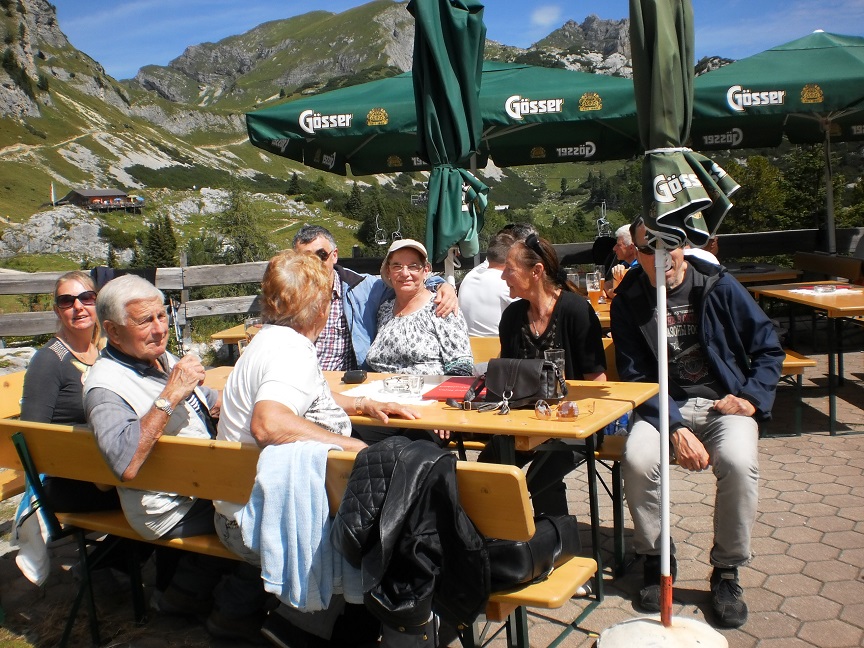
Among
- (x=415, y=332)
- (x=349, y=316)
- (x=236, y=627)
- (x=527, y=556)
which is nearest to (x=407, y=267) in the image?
(x=415, y=332)

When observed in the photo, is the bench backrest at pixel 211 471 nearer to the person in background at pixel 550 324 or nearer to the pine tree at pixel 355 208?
the person in background at pixel 550 324

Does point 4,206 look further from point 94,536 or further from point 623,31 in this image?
point 623,31

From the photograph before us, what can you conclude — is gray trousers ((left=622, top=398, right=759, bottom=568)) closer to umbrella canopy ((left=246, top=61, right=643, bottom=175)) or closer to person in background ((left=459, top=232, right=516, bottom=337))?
person in background ((left=459, top=232, right=516, bottom=337))

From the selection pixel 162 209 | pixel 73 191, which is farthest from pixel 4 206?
pixel 162 209

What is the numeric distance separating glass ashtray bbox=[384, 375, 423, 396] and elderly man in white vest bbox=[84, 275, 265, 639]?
2.82 feet

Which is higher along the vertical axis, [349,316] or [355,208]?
[355,208]

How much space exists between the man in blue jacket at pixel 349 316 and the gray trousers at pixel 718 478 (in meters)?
1.66

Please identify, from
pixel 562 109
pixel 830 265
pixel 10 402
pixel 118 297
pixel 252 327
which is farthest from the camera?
pixel 830 265

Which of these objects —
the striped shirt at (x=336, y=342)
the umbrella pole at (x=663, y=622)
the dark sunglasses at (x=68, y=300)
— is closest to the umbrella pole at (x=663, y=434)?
the umbrella pole at (x=663, y=622)

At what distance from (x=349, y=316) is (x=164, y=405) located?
1863mm

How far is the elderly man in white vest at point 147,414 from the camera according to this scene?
9.16ft

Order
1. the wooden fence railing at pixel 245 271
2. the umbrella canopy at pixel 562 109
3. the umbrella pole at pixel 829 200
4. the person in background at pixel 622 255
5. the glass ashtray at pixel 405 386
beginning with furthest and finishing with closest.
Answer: the wooden fence railing at pixel 245 271 → the umbrella pole at pixel 829 200 → the umbrella canopy at pixel 562 109 → the person in background at pixel 622 255 → the glass ashtray at pixel 405 386

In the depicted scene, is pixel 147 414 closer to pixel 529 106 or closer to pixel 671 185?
pixel 671 185

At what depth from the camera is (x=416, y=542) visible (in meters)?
2.07
